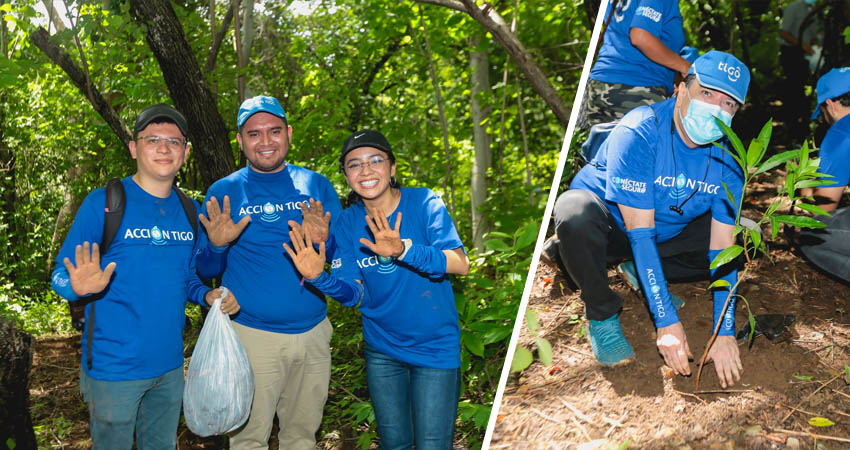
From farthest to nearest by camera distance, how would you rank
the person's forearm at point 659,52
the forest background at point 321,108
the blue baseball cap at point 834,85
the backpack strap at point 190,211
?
1. the forest background at point 321,108
2. the blue baseball cap at point 834,85
3. the person's forearm at point 659,52
4. the backpack strap at point 190,211

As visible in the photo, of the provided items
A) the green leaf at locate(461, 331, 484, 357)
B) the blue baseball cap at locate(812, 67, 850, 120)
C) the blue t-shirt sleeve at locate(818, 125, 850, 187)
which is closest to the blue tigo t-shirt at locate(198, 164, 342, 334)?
the green leaf at locate(461, 331, 484, 357)

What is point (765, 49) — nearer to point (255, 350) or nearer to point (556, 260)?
point (556, 260)

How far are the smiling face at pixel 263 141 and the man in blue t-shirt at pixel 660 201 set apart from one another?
133cm

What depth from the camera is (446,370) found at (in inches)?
95.9

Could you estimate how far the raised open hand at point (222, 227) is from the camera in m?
2.65

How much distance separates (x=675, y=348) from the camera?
2305mm

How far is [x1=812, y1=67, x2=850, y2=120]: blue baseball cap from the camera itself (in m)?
3.25

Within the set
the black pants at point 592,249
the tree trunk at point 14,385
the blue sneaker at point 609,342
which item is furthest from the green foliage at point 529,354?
the tree trunk at point 14,385

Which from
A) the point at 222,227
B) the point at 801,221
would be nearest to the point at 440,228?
the point at 222,227

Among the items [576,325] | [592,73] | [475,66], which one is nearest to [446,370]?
[576,325]

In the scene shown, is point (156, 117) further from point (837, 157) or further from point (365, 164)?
point (837, 157)

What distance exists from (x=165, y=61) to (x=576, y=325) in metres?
3.30

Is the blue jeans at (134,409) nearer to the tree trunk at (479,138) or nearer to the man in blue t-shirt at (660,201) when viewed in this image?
the man in blue t-shirt at (660,201)

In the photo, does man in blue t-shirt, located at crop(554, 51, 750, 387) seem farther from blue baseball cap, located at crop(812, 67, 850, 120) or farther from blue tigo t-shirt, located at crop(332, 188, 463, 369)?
blue baseball cap, located at crop(812, 67, 850, 120)
